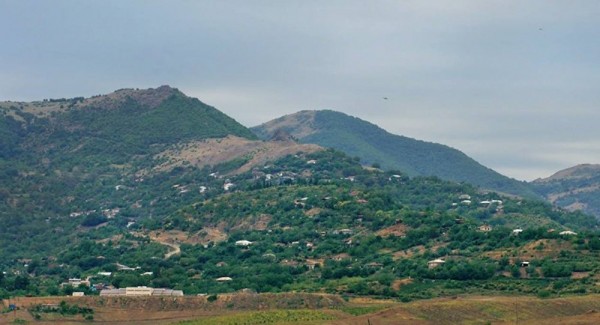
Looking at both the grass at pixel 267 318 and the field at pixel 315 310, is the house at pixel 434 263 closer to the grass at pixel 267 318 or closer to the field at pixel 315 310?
the field at pixel 315 310

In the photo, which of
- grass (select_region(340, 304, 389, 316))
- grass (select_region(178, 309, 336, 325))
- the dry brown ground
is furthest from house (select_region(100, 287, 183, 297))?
the dry brown ground

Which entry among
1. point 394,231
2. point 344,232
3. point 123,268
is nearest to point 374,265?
point 394,231

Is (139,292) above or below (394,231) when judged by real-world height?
below

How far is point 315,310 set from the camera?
13462 cm

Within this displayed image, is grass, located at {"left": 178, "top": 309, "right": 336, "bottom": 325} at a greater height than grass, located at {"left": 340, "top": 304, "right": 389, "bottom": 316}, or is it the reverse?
grass, located at {"left": 340, "top": 304, "right": 389, "bottom": 316}

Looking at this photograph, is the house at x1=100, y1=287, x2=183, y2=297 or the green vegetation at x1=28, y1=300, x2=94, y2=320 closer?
the green vegetation at x1=28, y1=300, x2=94, y2=320

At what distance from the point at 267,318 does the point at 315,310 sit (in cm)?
687

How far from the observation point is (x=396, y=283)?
498 ft

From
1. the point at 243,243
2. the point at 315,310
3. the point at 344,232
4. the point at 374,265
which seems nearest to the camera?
the point at 315,310

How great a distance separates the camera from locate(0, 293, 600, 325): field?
127 m

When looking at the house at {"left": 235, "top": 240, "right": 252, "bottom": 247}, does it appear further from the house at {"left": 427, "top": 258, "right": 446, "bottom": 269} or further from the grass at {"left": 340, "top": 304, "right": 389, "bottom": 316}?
the grass at {"left": 340, "top": 304, "right": 389, "bottom": 316}

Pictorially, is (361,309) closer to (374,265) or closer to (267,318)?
(267,318)

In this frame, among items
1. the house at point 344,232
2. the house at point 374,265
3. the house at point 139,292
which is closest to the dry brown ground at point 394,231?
the house at point 344,232

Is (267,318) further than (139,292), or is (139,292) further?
(139,292)
